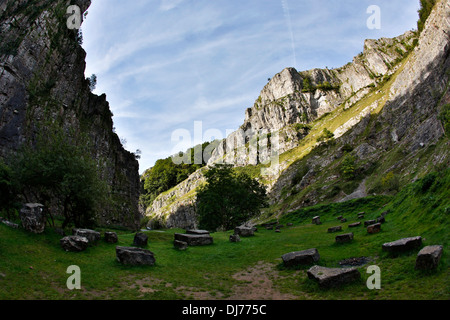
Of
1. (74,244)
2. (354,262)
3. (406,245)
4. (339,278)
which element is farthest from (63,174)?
(406,245)

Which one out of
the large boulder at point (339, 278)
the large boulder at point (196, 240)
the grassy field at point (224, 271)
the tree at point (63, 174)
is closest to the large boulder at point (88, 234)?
the grassy field at point (224, 271)

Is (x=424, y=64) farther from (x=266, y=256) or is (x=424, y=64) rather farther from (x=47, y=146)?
(x=47, y=146)

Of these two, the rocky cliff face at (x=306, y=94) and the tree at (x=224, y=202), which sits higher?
the rocky cliff face at (x=306, y=94)

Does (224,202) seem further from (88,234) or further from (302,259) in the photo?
(302,259)

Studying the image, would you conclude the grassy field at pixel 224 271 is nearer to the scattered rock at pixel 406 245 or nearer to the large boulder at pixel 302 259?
the scattered rock at pixel 406 245

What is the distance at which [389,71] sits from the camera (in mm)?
115375

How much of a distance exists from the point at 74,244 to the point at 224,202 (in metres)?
28.6

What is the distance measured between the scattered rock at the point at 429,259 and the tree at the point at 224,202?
34.6 metres

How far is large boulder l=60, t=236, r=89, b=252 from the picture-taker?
15.6 metres

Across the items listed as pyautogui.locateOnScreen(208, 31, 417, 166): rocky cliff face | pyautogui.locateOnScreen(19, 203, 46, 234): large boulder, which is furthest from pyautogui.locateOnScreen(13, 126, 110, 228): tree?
pyautogui.locateOnScreen(208, 31, 417, 166): rocky cliff face

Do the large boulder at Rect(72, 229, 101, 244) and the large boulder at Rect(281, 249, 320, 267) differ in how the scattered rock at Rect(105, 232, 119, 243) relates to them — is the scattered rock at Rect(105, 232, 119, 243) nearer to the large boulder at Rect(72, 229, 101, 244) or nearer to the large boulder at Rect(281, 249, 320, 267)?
the large boulder at Rect(72, 229, 101, 244)

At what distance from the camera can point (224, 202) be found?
140 feet

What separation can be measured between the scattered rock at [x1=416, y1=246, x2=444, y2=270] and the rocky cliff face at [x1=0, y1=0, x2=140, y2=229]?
2653 centimetres

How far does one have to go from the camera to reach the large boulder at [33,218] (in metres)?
16.4
